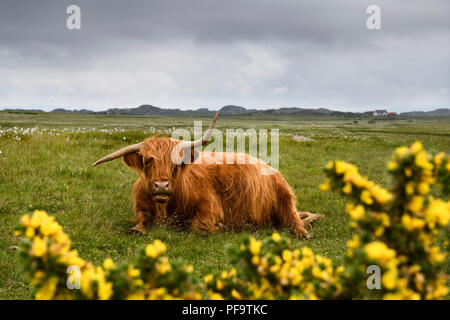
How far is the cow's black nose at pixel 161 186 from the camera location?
19.8 ft

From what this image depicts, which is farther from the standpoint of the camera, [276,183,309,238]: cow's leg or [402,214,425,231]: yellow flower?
[276,183,309,238]: cow's leg

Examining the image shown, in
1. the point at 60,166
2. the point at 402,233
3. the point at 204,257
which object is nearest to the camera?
the point at 402,233

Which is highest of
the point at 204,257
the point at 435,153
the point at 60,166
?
the point at 435,153

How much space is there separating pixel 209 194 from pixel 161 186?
4.14ft

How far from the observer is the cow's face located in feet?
20.0

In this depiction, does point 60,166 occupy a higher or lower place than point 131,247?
higher

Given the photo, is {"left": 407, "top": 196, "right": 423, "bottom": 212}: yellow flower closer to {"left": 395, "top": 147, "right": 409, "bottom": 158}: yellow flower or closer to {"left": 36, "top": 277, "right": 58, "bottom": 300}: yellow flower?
{"left": 395, "top": 147, "right": 409, "bottom": 158}: yellow flower

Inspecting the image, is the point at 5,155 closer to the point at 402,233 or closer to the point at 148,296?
the point at 148,296

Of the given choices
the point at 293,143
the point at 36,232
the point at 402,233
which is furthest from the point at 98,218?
the point at 293,143

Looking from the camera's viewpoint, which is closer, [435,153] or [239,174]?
[435,153]

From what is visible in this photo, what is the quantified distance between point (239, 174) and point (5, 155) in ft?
24.3

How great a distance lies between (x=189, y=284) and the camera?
1.96 metres

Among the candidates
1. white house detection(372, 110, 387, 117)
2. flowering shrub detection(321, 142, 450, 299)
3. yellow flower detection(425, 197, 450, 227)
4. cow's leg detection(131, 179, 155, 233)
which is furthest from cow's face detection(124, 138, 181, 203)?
white house detection(372, 110, 387, 117)

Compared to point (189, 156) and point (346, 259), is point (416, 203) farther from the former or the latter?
point (189, 156)
